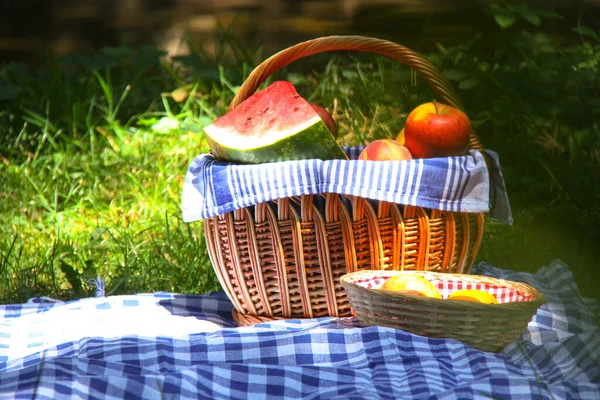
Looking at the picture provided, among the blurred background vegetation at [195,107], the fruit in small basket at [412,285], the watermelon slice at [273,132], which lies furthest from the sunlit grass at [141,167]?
the fruit in small basket at [412,285]

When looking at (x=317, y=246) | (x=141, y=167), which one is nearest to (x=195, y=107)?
(x=141, y=167)

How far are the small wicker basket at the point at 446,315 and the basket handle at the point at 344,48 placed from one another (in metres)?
0.72

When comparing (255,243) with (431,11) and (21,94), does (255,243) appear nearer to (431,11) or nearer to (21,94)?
(431,11)

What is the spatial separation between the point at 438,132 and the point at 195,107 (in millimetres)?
2539

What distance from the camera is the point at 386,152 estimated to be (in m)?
2.45

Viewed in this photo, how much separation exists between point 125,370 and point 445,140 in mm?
1135

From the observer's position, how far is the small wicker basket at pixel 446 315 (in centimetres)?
212

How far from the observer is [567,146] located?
3.35 m

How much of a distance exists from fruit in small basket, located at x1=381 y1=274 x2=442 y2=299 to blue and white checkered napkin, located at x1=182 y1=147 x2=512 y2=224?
0.21m

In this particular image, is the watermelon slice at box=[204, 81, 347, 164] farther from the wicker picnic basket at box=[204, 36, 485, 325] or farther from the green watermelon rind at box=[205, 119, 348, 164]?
the wicker picnic basket at box=[204, 36, 485, 325]

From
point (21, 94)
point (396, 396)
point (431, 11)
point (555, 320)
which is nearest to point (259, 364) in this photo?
point (396, 396)

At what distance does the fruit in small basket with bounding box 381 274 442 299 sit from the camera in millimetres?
2209

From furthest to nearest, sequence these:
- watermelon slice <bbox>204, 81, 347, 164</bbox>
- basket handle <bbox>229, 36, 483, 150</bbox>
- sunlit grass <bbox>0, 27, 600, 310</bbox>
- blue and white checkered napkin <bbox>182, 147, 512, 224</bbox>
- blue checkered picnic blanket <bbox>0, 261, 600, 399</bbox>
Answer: sunlit grass <bbox>0, 27, 600, 310</bbox>
basket handle <bbox>229, 36, 483, 150</bbox>
watermelon slice <bbox>204, 81, 347, 164</bbox>
blue and white checkered napkin <bbox>182, 147, 512, 224</bbox>
blue checkered picnic blanket <bbox>0, 261, 600, 399</bbox>

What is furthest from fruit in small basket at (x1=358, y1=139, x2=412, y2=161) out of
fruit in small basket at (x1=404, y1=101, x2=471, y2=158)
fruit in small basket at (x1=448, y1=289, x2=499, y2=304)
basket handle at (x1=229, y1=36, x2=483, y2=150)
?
fruit in small basket at (x1=448, y1=289, x2=499, y2=304)
